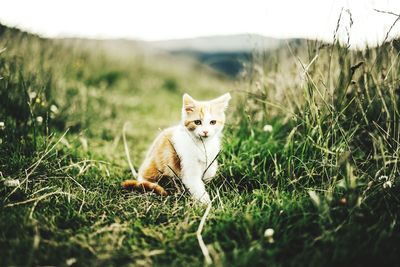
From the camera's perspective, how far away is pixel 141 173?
2.49 metres

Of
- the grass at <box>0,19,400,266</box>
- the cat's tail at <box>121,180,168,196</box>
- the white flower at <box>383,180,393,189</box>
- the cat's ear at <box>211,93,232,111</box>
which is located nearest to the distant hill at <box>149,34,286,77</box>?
the grass at <box>0,19,400,266</box>

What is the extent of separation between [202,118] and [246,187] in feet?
1.69

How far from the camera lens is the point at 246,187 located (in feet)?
7.41

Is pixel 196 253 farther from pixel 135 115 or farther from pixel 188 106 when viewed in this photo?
pixel 135 115

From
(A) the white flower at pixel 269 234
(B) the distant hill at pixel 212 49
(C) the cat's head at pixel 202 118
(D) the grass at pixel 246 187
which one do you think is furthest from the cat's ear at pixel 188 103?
(B) the distant hill at pixel 212 49

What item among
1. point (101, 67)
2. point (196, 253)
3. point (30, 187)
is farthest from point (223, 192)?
point (101, 67)

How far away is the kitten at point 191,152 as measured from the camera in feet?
7.22

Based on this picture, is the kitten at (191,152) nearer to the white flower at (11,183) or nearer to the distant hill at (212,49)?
the white flower at (11,183)

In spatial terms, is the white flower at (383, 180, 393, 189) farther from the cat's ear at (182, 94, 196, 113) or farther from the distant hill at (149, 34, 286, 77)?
the distant hill at (149, 34, 286, 77)

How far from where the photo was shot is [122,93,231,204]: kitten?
7.22ft

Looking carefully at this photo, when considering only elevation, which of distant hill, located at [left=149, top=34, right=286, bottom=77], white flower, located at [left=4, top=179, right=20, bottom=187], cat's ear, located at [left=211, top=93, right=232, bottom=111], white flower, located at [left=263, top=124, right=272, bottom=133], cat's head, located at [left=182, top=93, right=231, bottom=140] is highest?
distant hill, located at [left=149, top=34, right=286, bottom=77]

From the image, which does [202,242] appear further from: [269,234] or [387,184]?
[387,184]

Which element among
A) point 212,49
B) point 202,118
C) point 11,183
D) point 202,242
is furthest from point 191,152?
point 212,49

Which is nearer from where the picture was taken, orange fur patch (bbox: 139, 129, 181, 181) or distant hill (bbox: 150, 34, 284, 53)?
orange fur patch (bbox: 139, 129, 181, 181)
